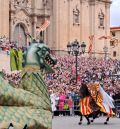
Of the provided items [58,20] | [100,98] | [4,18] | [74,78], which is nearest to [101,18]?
[58,20]

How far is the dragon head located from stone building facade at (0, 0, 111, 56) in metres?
39.7

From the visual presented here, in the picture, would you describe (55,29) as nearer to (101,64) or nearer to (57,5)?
(57,5)

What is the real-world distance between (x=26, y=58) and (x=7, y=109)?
2194 mm

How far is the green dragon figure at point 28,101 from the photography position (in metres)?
6.41

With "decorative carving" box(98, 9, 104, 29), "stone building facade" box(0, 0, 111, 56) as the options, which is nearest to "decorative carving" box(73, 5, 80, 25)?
"stone building facade" box(0, 0, 111, 56)

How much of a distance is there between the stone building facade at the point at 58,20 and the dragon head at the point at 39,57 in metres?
39.7

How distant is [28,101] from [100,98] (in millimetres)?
13182

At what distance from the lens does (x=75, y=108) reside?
27.4m

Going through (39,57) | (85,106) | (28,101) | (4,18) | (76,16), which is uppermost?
(76,16)

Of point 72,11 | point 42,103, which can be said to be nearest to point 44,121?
point 42,103

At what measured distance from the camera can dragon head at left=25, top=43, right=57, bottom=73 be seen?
8.48m

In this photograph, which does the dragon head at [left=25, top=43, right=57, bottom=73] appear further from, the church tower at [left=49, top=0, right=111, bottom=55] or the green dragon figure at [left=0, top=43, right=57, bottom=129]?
the church tower at [left=49, top=0, right=111, bottom=55]

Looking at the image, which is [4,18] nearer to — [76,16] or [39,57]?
[76,16]

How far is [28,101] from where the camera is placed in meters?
6.80
